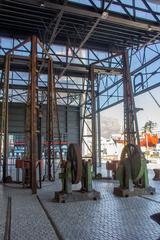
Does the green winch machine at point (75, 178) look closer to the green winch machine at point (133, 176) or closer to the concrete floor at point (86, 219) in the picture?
the concrete floor at point (86, 219)

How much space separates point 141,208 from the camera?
596 cm

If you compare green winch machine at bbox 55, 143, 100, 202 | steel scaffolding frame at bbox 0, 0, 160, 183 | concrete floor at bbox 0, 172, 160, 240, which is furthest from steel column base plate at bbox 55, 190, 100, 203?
steel scaffolding frame at bbox 0, 0, 160, 183

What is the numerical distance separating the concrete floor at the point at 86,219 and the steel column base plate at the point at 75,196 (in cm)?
20

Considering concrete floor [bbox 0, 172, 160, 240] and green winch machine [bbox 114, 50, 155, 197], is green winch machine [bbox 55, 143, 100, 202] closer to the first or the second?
concrete floor [bbox 0, 172, 160, 240]

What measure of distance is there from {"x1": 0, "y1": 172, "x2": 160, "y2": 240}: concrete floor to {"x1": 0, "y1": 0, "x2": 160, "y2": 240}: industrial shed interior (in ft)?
0.05

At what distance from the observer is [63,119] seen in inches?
1076

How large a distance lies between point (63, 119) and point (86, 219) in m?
22.4

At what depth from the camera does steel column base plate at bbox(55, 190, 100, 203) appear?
680cm

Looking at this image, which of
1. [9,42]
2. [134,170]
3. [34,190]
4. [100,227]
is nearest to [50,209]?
[100,227]

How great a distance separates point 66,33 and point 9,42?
11.7 ft

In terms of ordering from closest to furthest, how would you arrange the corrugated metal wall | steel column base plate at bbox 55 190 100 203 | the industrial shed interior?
1. the industrial shed interior
2. steel column base plate at bbox 55 190 100 203
3. the corrugated metal wall

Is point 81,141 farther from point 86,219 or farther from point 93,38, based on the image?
point 86,219

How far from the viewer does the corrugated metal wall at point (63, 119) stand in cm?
2567

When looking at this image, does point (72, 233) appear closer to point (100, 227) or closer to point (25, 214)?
point (100, 227)
